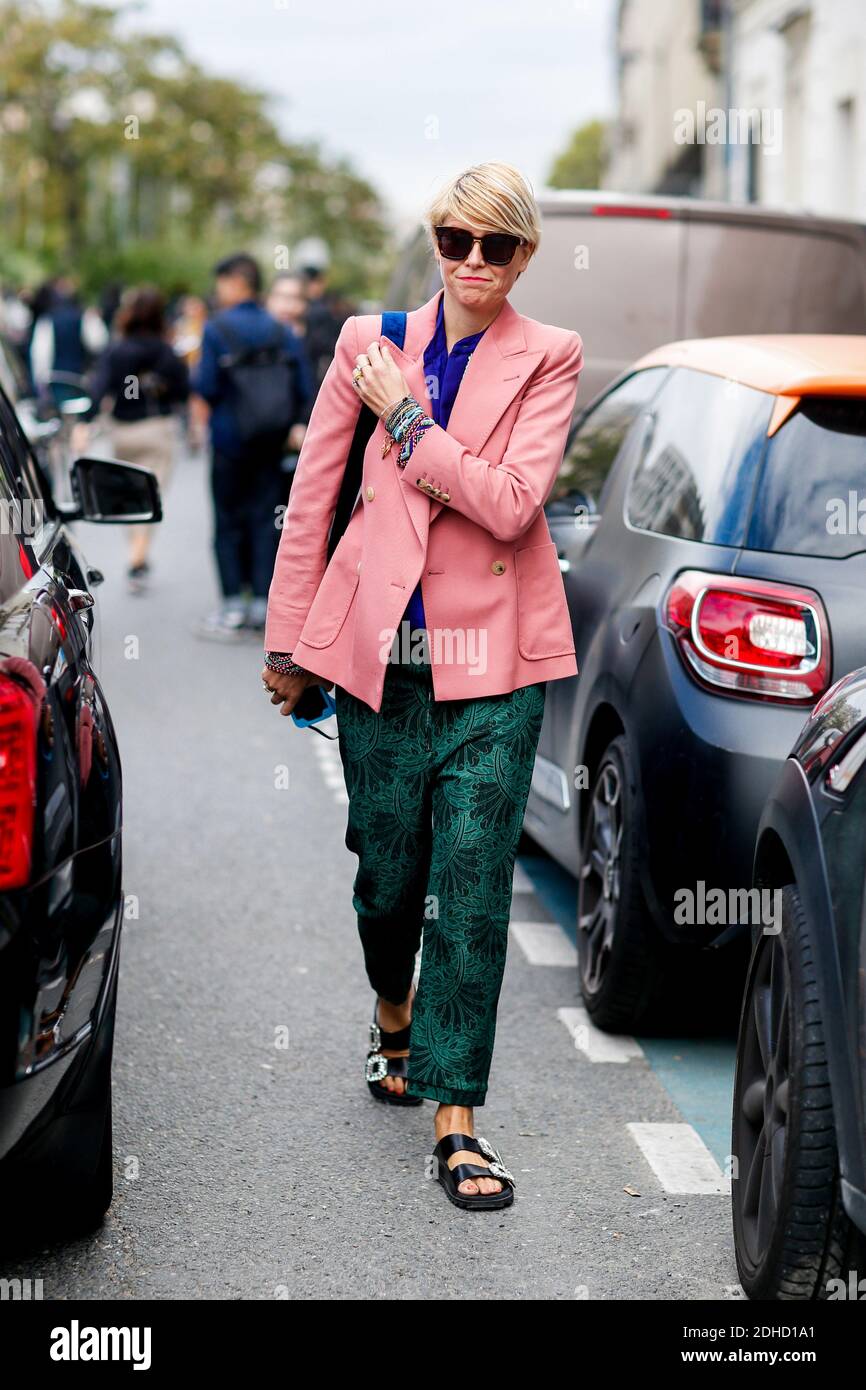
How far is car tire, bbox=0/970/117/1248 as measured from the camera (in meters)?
3.28

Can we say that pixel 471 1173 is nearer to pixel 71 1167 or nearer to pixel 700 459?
pixel 71 1167

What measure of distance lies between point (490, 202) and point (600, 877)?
2.02 metres

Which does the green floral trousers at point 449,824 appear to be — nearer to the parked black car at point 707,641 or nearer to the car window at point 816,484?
the parked black car at point 707,641

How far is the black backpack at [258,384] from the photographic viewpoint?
448 inches

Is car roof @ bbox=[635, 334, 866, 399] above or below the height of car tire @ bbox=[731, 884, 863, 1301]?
above

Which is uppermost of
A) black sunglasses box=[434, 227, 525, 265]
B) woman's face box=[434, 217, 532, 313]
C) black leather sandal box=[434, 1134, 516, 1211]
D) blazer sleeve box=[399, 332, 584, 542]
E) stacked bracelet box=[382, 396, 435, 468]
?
black sunglasses box=[434, 227, 525, 265]

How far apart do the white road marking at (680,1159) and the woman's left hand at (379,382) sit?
5.50ft

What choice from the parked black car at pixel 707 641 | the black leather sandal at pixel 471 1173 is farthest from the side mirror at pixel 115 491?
the black leather sandal at pixel 471 1173

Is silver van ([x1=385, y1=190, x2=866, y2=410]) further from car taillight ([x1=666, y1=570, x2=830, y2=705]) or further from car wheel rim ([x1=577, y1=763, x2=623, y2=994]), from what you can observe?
car taillight ([x1=666, y1=570, x2=830, y2=705])

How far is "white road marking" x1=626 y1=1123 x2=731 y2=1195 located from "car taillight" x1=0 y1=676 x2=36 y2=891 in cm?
174

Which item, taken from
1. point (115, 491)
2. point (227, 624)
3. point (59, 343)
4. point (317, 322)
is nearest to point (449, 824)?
point (115, 491)

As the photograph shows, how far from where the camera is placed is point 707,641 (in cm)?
455

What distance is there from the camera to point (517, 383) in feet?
13.0

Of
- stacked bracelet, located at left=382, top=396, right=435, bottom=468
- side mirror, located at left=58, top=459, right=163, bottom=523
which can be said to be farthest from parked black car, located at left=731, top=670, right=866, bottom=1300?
side mirror, located at left=58, top=459, right=163, bottom=523
